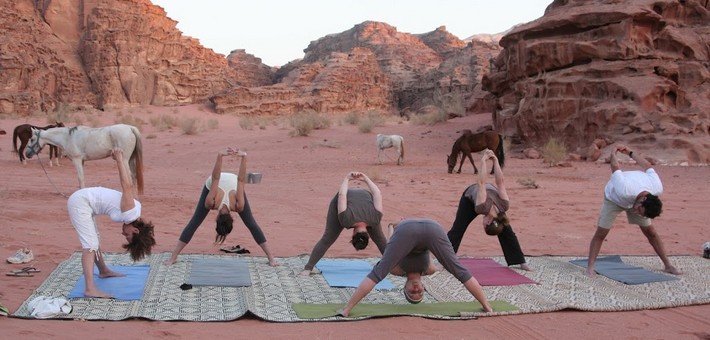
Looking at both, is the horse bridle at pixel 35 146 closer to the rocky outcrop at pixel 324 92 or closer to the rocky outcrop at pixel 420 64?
the rocky outcrop at pixel 420 64

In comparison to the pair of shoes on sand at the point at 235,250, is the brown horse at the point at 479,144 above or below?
above

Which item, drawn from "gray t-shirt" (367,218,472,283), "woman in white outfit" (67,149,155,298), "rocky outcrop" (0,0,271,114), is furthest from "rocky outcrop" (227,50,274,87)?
"gray t-shirt" (367,218,472,283)

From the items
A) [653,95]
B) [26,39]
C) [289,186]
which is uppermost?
[26,39]

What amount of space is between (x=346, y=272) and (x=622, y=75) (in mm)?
18520

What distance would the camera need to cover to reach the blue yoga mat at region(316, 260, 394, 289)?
24.2 feet

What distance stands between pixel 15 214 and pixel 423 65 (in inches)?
2622

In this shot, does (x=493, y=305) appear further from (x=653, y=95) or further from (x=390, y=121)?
(x=390, y=121)

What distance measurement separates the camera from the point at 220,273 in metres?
7.68

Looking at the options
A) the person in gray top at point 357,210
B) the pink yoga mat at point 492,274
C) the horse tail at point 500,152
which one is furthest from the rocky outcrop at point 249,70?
the person in gray top at point 357,210

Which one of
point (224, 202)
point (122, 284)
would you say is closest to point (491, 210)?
point (224, 202)

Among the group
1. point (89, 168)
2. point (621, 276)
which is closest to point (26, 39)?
point (89, 168)

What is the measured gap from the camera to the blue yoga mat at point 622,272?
7646 mm

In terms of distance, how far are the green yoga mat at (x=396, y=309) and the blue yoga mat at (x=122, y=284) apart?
1.65 meters

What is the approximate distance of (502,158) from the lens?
20141 millimetres
